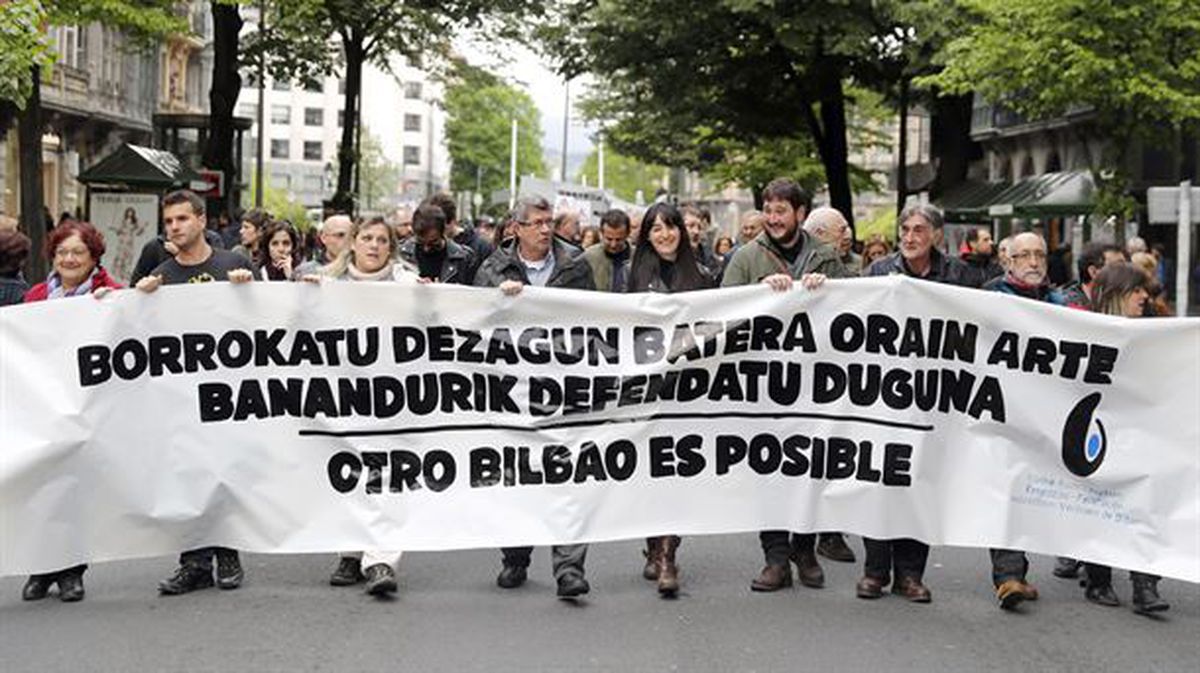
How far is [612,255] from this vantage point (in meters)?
10.1

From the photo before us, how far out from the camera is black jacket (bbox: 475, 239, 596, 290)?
28.9 ft

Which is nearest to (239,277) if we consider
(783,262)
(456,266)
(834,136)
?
(783,262)

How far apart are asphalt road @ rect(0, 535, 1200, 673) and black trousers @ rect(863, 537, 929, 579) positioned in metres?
0.18

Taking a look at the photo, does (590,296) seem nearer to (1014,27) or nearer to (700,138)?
(1014,27)

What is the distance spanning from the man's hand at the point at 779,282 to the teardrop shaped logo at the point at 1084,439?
1392 millimetres

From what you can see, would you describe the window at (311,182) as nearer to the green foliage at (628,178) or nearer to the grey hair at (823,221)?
the green foliage at (628,178)

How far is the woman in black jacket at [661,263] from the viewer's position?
28.6 ft

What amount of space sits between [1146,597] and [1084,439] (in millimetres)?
829

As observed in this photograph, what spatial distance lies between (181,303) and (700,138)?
115 ft

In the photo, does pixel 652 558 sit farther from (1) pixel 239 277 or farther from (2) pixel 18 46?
(2) pixel 18 46

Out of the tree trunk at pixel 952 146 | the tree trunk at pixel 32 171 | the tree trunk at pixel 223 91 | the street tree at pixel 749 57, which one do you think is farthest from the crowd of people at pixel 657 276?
the tree trunk at pixel 952 146

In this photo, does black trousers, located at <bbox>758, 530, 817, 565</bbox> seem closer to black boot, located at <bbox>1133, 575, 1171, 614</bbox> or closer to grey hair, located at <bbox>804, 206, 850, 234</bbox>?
black boot, located at <bbox>1133, 575, 1171, 614</bbox>

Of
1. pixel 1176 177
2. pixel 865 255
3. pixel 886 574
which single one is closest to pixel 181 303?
pixel 886 574

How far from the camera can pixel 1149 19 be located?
2673 cm
